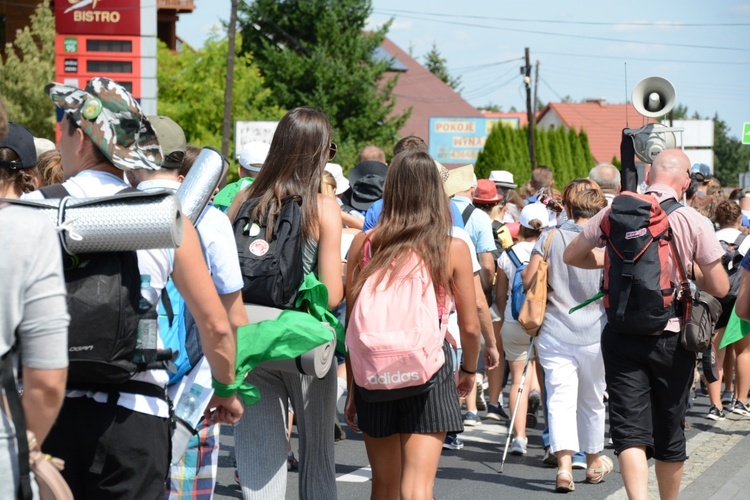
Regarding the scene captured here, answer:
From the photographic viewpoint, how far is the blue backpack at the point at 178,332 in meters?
3.33

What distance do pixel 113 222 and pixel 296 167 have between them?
6.51ft

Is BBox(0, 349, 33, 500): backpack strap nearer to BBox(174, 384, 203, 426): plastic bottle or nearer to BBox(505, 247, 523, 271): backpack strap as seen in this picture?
BBox(174, 384, 203, 426): plastic bottle

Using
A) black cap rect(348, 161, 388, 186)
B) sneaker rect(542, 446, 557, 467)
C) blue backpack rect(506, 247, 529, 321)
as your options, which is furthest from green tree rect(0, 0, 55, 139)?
sneaker rect(542, 446, 557, 467)

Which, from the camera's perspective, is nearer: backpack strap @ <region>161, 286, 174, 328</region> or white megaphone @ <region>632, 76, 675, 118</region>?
backpack strap @ <region>161, 286, 174, 328</region>

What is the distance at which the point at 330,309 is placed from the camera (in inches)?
181

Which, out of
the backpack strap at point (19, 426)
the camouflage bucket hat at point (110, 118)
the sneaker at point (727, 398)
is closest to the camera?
the backpack strap at point (19, 426)

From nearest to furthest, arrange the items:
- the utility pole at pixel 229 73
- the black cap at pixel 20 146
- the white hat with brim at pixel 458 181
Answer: the black cap at pixel 20 146, the white hat with brim at pixel 458 181, the utility pole at pixel 229 73

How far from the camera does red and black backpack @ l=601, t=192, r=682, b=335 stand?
5.36m

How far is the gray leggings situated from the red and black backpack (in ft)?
5.56

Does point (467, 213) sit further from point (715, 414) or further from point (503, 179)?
point (503, 179)

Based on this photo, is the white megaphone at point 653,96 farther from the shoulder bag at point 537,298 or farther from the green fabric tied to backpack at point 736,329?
the green fabric tied to backpack at point 736,329

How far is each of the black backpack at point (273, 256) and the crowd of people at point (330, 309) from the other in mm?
45

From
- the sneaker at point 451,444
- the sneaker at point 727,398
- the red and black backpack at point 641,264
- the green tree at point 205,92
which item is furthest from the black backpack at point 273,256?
the green tree at point 205,92

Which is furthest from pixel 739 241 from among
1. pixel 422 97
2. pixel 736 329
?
pixel 422 97
